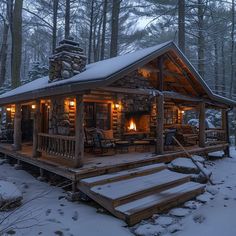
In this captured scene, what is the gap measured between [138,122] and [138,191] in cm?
731

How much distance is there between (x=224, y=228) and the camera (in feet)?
17.7

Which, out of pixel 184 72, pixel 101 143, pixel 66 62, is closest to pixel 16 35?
pixel 66 62

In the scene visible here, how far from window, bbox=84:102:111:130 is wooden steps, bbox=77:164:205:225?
4.28 m

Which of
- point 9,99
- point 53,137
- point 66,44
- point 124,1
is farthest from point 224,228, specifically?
point 124,1

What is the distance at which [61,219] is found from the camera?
5.53 metres

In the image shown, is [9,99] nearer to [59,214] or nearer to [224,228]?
[59,214]

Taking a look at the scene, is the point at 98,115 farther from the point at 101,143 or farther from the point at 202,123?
the point at 202,123

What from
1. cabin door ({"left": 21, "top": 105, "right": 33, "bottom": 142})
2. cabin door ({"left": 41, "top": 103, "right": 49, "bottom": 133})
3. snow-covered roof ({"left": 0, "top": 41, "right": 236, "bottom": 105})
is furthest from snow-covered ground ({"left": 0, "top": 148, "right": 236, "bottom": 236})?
cabin door ({"left": 21, "top": 105, "right": 33, "bottom": 142})

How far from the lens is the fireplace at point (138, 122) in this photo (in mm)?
12917

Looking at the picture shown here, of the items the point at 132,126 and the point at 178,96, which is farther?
the point at 132,126

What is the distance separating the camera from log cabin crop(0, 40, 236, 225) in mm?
7262

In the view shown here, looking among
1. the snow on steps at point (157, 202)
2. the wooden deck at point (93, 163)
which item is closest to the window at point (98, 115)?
the wooden deck at point (93, 163)

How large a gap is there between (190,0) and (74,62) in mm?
11255

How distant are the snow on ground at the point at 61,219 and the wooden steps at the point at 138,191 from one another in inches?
11.7
